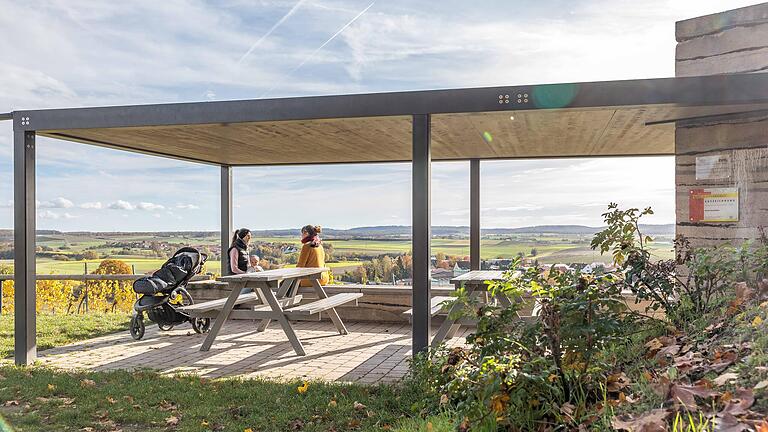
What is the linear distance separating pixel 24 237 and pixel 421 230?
418cm

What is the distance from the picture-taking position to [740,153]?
5742 mm

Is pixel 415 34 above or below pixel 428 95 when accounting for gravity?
above

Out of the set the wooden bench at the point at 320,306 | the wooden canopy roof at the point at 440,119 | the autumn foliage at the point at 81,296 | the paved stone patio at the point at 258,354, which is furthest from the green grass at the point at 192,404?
the autumn foliage at the point at 81,296

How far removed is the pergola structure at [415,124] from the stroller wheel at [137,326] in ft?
4.82

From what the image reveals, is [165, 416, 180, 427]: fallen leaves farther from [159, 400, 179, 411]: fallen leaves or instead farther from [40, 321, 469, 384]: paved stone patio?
[40, 321, 469, 384]: paved stone patio

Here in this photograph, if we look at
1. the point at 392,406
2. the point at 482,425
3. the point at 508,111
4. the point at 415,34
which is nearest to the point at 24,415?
the point at 392,406

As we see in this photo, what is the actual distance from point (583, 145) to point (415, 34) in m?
10.9

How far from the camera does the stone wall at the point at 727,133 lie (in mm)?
5672

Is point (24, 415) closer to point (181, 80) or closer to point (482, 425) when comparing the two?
point (482, 425)

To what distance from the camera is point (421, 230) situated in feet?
18.0

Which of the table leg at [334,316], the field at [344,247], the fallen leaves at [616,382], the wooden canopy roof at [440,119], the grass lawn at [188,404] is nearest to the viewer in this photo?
the fallen leaves at [616,382]

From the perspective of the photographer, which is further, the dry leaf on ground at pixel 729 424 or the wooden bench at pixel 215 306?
the wooden bench at pixel 215 306

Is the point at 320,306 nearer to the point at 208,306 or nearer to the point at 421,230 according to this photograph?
the point at 208,306

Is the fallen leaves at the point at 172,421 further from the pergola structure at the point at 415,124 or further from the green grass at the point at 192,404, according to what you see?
the pergola structure at the point at 415,124
